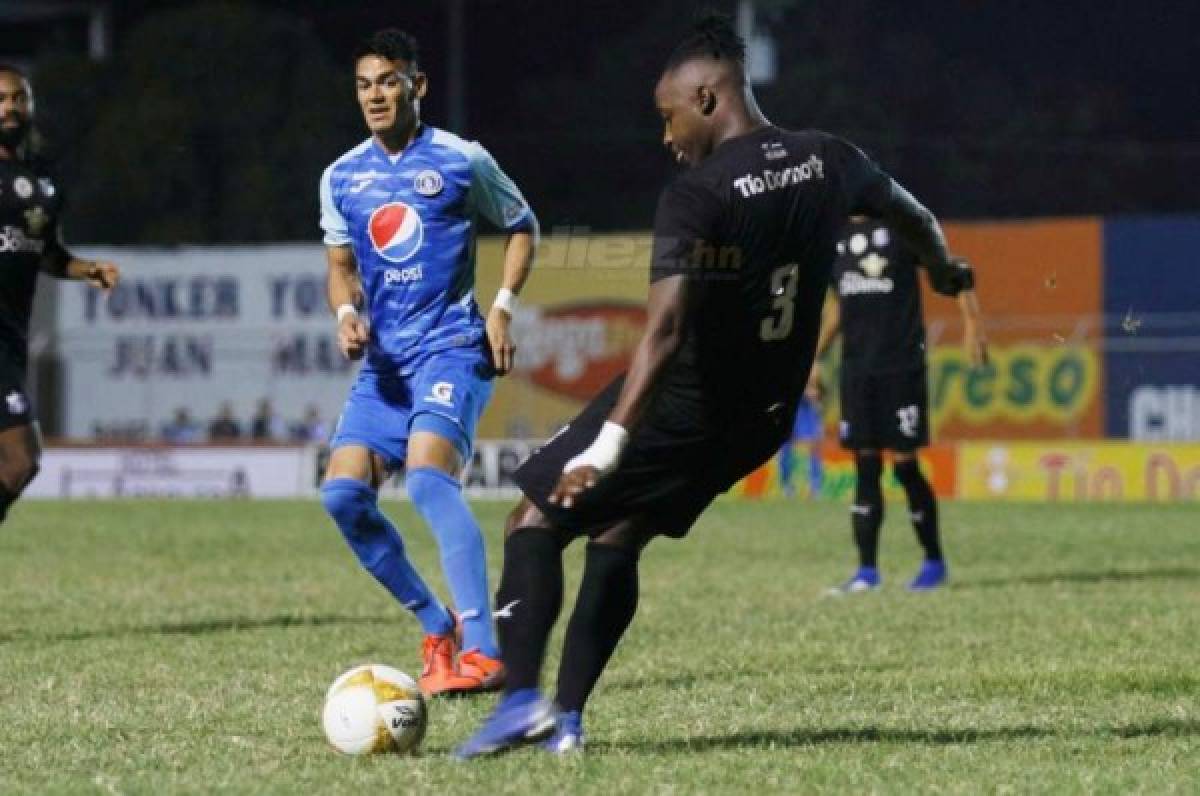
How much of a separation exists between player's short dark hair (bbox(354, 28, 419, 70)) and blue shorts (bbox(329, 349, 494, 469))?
109 cm

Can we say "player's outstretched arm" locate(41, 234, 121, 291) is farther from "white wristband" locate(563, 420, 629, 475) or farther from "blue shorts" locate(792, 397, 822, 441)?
"blue shorts" locate(792, 397, 822, 441)

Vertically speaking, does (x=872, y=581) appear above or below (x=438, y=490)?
below

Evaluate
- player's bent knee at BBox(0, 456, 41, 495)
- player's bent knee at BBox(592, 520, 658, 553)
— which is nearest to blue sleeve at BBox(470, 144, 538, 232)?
player's bent knee at BBox(592, 520, 658, 553)

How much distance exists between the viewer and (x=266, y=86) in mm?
42281

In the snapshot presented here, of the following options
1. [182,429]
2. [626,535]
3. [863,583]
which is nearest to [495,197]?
[626,535]

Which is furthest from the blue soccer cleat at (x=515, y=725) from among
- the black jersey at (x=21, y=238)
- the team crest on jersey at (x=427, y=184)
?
the black jersey at (x=21, y=238)

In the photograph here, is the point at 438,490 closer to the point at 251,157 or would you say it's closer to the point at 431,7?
the point at 251,157

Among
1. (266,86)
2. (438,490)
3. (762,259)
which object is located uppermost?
(266,86)

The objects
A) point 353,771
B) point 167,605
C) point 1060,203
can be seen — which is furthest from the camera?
point 1060,203

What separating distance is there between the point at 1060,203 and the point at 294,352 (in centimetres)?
1316

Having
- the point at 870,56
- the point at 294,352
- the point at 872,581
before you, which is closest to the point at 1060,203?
the point at 870,56

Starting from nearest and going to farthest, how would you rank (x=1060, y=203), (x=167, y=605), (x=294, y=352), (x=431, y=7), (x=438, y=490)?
(x=438, y=490)
(x=167, y=605)
(x=294, y=352)
(x=1060, y=203)
(x=431, y=7)

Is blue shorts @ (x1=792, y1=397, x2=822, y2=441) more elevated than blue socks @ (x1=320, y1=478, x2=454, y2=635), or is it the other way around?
blue socks @ (x1=320, y1=478, x2=454, y2=635)

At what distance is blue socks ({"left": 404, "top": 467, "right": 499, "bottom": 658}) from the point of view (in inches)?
321
